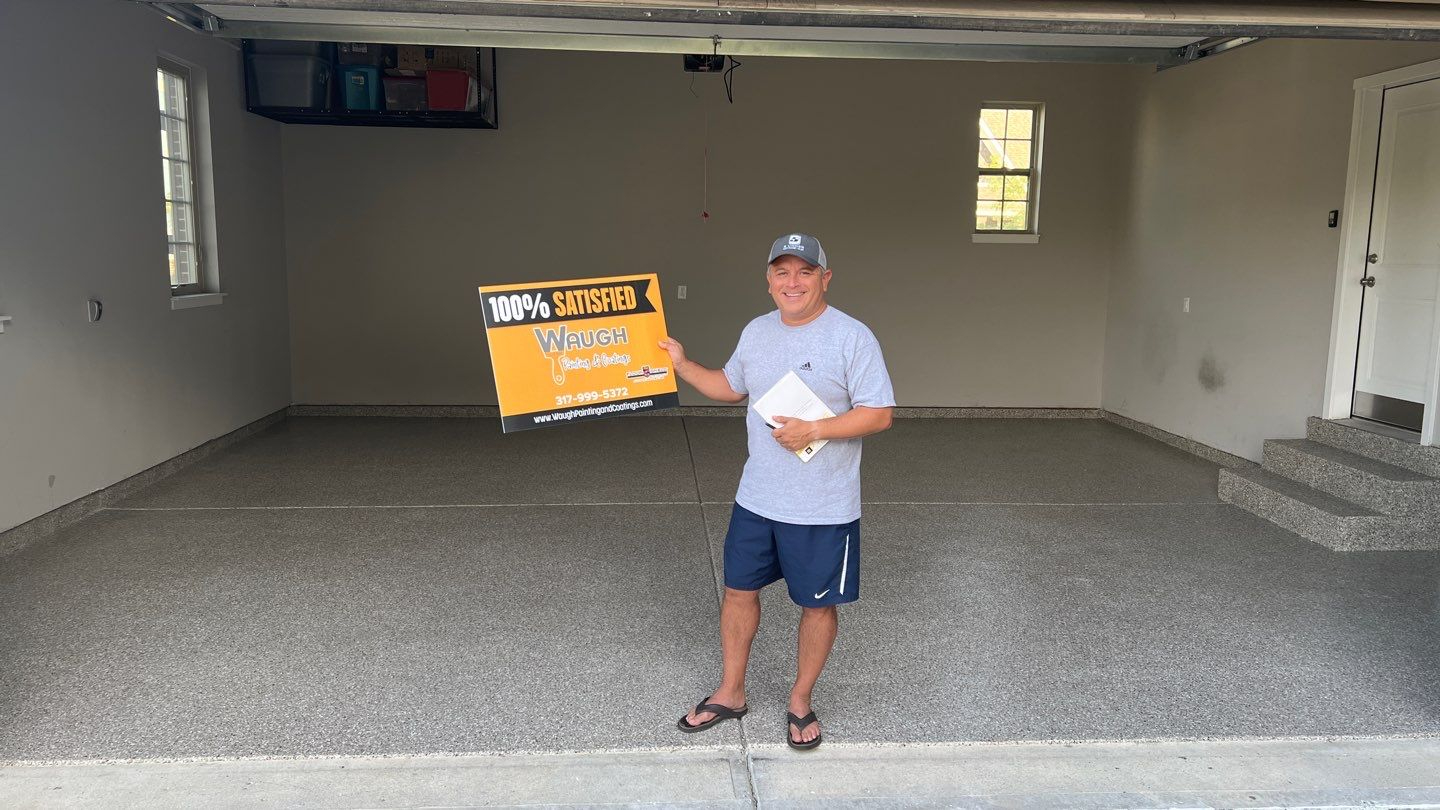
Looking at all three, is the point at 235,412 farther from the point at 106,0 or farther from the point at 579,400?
the point at 579,400

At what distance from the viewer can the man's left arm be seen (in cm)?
259

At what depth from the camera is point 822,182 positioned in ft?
27.6

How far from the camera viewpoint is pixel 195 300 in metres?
6.39

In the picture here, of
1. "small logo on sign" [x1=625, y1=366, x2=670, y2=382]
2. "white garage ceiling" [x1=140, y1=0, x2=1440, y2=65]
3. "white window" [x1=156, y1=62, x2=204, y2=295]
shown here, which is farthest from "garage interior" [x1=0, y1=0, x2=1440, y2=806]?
"small logo on sign" [x1=625, y1=366, x2=670, y2=382]

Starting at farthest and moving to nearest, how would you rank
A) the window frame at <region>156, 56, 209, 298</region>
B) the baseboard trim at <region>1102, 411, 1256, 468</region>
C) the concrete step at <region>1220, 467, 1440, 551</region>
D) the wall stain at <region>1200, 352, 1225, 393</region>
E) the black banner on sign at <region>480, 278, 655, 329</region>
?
the wall stain at <region>1200, 352, 1225, 393</region>, the baseboard trim at <region>1102, 411, 1256, 468</region>, the window frame at <region>156, 56, 209, 298</region>, the concrete step at <region>1220, 467, 1440, 551</region>, the black banner on sign at <region>480, 278, 655, 329</region>

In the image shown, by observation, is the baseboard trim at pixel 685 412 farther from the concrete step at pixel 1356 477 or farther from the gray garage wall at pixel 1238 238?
the concrete step at pixel 1356 477

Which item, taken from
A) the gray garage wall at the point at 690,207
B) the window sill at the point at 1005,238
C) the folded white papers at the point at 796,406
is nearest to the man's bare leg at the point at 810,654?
the folded white papers at the point at 796,406

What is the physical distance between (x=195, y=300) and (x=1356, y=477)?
6.57 m

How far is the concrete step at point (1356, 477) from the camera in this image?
4.81 meters

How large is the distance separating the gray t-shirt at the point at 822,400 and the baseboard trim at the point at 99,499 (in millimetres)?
3629

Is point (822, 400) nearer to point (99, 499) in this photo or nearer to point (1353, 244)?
point (99, 499)

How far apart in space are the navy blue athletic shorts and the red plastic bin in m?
5.37

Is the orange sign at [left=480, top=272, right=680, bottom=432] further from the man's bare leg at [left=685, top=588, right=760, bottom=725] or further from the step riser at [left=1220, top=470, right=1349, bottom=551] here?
the step riser at [left=1220, top=470, right=1349, bottom=551]

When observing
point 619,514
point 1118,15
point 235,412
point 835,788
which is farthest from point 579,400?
point 235,412
